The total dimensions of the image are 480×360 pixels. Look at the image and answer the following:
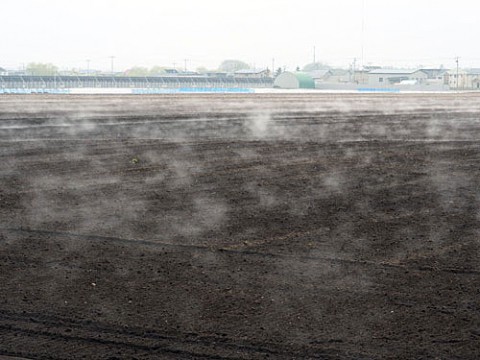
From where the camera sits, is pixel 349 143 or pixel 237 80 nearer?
pixel 349 143

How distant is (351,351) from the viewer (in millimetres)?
5547

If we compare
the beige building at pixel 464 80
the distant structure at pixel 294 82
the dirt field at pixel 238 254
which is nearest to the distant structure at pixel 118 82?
the distant structure at pixel 294 82

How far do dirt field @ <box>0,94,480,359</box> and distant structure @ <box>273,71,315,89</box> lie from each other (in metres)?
93.2

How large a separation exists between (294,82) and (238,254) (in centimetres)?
10363

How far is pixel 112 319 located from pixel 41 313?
721mm

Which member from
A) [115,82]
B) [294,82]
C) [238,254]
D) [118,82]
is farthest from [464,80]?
[238,254]

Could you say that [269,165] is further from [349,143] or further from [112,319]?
[112,319]

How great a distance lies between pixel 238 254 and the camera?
26.9ft

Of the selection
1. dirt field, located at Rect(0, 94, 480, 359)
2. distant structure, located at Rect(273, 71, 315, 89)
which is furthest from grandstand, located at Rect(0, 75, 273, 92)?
dirt field, located at Rect(0, 94, 480, 359)

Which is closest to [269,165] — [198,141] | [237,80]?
[198,141]

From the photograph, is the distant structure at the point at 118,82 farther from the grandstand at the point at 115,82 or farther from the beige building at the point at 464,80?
the beige building at the point at 464,80

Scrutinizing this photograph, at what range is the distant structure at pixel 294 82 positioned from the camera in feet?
358

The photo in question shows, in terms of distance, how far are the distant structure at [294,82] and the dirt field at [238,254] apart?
9318 cm

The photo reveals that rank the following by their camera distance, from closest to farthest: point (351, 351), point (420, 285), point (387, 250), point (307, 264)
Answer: point (351, 351) < point (420, 285) < point (307, 264) < point (387, 250)
